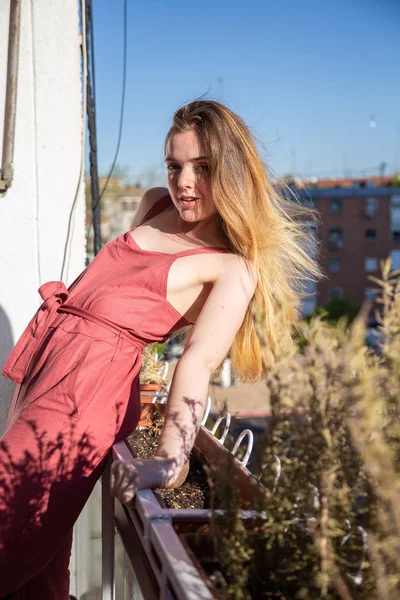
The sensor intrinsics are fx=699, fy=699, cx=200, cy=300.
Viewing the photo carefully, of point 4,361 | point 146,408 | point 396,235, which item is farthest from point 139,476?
point 396,235

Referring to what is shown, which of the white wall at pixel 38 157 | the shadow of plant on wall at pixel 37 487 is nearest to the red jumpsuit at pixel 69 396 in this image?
the shadow of plant on wall at pixel 37 487

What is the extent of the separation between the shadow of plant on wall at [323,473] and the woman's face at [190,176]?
0.62 m

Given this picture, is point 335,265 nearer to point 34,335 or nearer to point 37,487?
point 34,335

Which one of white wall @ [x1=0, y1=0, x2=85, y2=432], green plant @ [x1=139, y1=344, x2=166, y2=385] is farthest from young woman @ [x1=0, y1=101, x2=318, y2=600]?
white wall @ [x1=0, y1=0, x2=85, y2=432]

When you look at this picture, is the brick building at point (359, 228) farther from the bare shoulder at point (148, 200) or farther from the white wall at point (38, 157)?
the bare shoulder at point (148, 200)

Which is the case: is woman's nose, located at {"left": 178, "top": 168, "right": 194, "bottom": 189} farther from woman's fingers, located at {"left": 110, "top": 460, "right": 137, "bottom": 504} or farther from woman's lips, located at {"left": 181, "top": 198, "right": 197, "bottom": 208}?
woman's fingers, located at {"left": 110, "top": 460, "right": 137, "bottom": 504}

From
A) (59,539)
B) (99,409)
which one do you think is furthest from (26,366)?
(59,539)

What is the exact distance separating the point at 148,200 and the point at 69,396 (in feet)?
2.04

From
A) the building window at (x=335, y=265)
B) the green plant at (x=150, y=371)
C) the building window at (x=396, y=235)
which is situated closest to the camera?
the green plant at (x=150, y=371)

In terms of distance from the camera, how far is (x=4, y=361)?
2.21m

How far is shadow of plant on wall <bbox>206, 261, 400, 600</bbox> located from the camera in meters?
0.64

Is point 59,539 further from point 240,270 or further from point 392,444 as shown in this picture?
point 392,444

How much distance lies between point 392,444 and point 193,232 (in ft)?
2.89

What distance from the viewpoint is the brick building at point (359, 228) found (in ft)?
147
